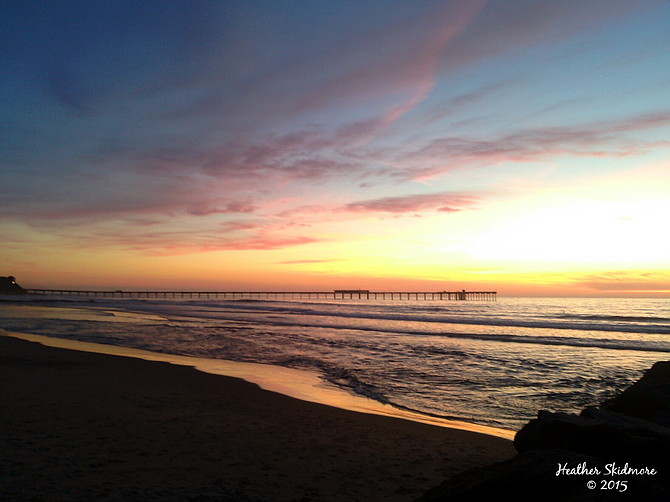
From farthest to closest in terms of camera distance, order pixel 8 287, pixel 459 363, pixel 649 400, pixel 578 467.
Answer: pixel 8 287 < pixel 459 363 < pixel 649 400 < pixel 578 467

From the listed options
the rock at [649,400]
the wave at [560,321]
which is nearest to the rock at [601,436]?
the rock at [649,400]

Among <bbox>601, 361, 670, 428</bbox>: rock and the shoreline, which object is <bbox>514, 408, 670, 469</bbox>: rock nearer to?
<bbox>601, 361, 670, 428</bbox>: rock

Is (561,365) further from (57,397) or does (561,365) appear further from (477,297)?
(477,297)

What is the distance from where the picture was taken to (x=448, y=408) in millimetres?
9672

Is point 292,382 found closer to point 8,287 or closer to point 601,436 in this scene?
point 601,436

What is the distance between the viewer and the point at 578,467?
3520 millimetres

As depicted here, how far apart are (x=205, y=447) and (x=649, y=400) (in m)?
7.28

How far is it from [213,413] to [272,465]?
2.89 meters

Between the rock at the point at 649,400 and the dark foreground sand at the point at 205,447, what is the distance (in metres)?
2.25

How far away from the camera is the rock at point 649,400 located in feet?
23.0

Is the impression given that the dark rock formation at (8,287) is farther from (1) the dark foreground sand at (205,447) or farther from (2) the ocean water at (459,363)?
(1) the dark foreground sand at (205,447)

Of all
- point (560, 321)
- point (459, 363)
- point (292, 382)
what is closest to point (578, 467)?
point (292, 382)

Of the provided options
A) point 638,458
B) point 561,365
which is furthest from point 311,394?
point 561,365

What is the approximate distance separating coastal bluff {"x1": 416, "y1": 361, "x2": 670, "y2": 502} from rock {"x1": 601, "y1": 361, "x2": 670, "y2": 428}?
223cm
